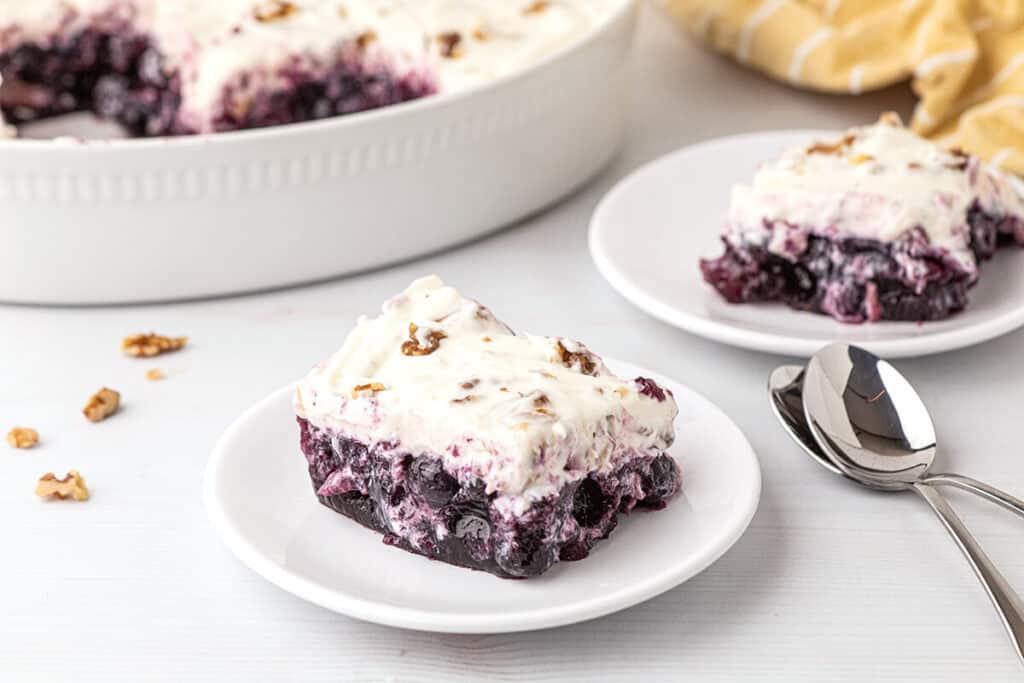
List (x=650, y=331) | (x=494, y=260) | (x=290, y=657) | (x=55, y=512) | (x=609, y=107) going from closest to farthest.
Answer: (x=290, y=657)
(x=55, y=512)
(x=650, y=331)
(x=494, y=260)
(x=609, y=107)

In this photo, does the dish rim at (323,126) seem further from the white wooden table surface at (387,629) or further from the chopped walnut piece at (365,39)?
the chopped walnut piece at (365,39)

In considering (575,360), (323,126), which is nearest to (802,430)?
(575,360)

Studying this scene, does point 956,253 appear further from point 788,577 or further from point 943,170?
point 788,577

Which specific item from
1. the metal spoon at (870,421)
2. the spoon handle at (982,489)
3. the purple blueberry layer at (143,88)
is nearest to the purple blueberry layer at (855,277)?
the metal spoon at (870,421)

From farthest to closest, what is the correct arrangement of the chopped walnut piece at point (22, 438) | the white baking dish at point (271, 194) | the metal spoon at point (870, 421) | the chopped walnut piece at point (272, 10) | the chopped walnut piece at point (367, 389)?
the chopped walnut piece at point (272, 10)
the white baking dish at point (271, 194)
the chopped walnut piece at point (22, 438)
the metal spoon at point (870, 421)
the chopped walnut piece at point (367, 389)

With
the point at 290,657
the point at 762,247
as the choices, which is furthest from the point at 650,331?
the point at 290,657

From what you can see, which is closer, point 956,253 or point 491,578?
point 491,578

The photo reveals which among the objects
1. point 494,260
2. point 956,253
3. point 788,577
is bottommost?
point 494,260
